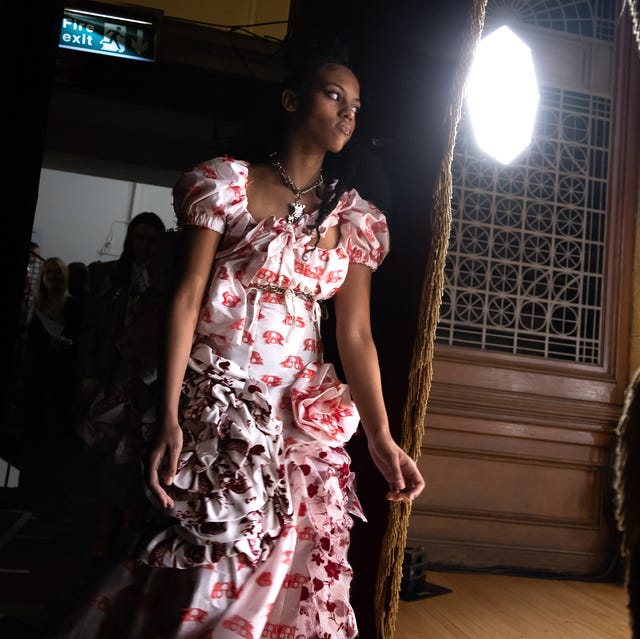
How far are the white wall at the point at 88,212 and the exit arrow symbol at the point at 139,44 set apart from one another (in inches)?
55.7

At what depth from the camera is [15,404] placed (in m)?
3.03

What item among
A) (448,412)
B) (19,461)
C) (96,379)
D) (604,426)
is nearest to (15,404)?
(19,461)

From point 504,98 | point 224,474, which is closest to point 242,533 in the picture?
point 224,474

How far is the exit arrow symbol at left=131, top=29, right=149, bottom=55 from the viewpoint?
9.80ft

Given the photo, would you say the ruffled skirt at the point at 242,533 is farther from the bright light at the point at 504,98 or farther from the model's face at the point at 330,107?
the bright light at the point at 504,98

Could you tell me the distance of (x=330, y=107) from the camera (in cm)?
150

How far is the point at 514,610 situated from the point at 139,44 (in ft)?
9.16

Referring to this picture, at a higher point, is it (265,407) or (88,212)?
(88,212)

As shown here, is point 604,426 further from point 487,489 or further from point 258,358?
→ point 258,358

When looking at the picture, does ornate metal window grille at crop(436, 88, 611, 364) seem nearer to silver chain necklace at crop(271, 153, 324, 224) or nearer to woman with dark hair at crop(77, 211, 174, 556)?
silver chain necklace at crop(271, 153, 324, 224)

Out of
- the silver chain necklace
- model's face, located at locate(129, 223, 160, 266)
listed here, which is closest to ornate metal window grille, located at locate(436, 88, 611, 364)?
model's face, located at locate(129, 223, 160, 266)

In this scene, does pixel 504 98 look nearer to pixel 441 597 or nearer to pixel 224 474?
pixel 441 597

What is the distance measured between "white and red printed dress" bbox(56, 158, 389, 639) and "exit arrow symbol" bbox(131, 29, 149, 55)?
6.01ft

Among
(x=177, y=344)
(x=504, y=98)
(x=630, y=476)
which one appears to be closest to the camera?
(x=630, y=476)
